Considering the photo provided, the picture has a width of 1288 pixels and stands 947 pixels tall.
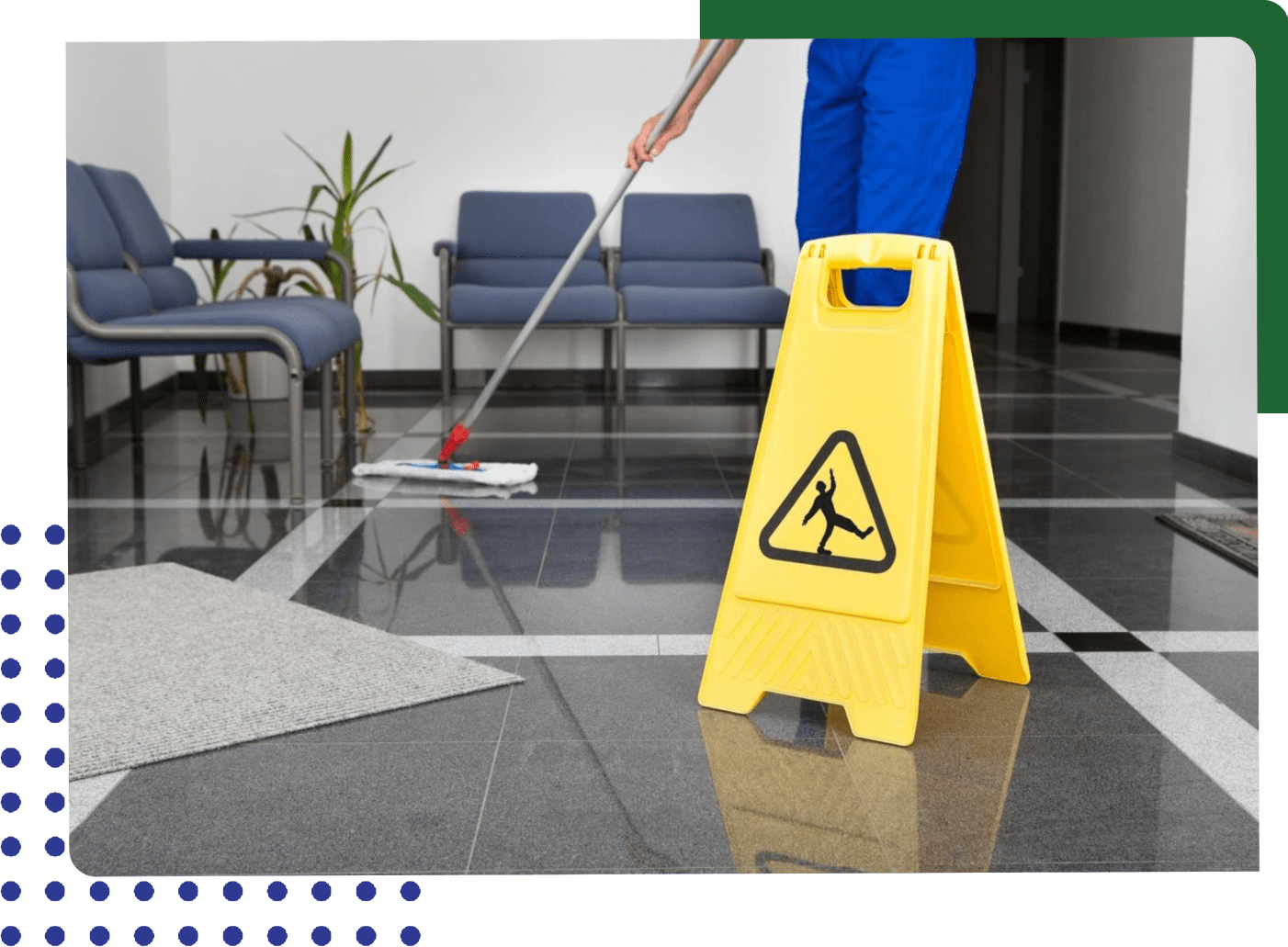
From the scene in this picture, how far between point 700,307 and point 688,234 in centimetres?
61

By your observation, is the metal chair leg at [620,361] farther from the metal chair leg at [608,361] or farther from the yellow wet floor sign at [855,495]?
the yellow wet floor sign at [855,495]

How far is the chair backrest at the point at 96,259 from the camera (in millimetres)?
3338

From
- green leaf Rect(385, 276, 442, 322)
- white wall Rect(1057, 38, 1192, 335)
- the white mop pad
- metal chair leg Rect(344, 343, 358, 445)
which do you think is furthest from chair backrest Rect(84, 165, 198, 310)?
white wall Rect(1057, 38, 1192, 335)

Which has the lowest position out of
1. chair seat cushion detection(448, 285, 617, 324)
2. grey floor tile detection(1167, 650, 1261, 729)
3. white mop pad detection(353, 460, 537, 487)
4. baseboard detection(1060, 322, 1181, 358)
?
grey floor tile detection(1167, 650, 1261, 729)

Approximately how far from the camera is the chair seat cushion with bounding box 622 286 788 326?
17.0 ft

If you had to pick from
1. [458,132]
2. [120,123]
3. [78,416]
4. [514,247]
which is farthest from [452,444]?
[458,132]

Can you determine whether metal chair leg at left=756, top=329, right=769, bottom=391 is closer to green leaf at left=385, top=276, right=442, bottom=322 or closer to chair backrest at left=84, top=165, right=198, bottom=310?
green leaf at left=385, top=276, right=442, bottom=322

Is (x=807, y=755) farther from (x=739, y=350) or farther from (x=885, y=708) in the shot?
(x=739, y=350)

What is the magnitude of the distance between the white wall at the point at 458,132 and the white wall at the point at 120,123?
230 millimetres

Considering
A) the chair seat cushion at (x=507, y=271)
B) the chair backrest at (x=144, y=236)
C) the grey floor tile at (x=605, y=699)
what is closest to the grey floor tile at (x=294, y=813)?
the grey floor tile at (x=605, y=699)

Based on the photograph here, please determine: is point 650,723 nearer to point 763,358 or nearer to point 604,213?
point 604,213

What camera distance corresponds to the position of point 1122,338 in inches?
328

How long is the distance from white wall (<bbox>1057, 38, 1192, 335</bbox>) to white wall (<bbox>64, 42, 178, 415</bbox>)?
5.07 meters

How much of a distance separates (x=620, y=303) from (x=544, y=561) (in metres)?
2.83
